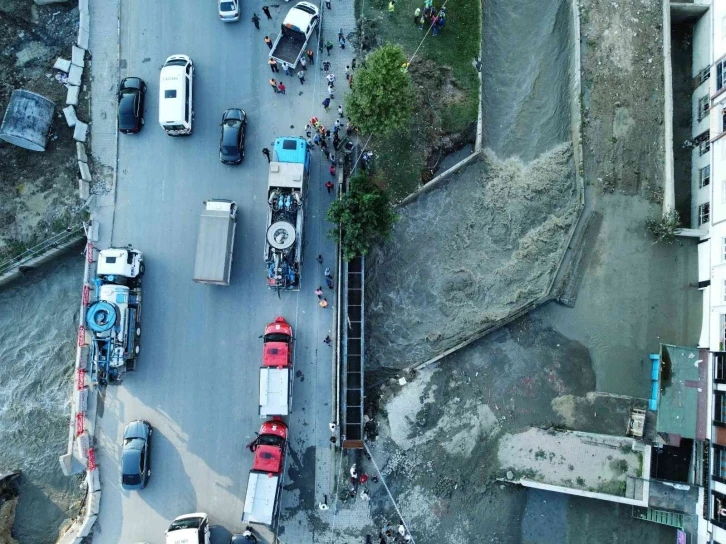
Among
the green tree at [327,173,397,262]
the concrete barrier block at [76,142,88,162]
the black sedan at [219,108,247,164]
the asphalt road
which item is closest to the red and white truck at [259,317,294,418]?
the asphalt road

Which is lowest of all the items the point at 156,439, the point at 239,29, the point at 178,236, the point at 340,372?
the point at 156,439

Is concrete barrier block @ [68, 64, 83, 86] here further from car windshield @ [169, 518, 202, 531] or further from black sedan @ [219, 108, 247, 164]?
car windshield @ [169, 518, 202, 531]

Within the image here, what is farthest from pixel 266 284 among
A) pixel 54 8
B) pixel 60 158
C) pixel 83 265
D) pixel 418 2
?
pixel 54 8

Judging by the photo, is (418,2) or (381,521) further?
(418,2)

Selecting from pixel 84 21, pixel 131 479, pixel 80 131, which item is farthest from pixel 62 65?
pixel 131 479

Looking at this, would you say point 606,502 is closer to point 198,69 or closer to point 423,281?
point 423,281

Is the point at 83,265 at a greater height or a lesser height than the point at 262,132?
lesser

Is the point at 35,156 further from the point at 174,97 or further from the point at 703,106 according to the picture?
the point at 703,106
